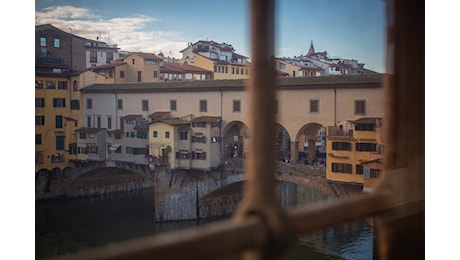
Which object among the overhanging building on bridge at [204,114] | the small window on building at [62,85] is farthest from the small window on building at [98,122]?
the small window on building at [62,85]

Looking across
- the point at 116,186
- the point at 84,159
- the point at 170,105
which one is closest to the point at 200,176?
the point at 170,105

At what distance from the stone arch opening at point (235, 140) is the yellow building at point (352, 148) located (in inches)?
54.5

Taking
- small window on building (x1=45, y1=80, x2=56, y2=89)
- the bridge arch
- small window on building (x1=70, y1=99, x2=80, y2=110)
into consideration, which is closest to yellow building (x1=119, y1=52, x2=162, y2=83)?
small window on building (x1=70, y1=99, x2=80, y2=110)

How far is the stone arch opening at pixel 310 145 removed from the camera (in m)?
6.01

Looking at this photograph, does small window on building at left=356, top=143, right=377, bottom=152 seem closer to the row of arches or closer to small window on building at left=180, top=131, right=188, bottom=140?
the row of arches

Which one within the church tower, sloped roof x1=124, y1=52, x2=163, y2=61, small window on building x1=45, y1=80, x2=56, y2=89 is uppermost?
sloped roof x1=124, y1=52, x2=163, y2=61

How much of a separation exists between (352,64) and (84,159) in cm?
305

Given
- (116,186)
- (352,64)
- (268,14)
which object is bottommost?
(116,186)

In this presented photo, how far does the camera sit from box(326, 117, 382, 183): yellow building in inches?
201

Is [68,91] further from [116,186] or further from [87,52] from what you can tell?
[116,186]

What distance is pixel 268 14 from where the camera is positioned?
1.62 feet

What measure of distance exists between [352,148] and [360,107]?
459 millimetres

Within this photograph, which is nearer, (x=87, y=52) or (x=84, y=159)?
(x=87, y=52)

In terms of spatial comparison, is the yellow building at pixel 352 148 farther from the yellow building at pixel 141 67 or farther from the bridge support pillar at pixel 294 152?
the yellow building at pixel 141 67
